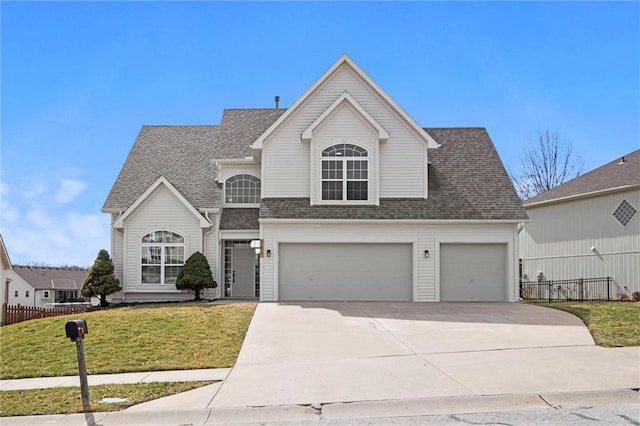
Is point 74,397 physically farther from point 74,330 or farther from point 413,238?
point 413,238

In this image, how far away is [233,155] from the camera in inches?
1016

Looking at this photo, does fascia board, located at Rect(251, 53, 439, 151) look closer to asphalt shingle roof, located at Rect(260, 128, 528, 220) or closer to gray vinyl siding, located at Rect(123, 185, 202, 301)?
asphalt shingle roof, located at Rect(260, 128, 528, 220)

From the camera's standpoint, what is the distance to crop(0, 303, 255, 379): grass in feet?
38.2

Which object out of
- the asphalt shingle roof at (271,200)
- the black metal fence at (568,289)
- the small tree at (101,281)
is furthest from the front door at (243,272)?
the black metal fence at (568,289)

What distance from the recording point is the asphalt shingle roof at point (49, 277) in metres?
67.1

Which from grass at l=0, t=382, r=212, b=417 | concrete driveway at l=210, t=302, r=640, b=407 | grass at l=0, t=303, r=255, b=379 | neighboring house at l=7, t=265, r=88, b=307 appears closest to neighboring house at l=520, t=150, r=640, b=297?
concrete driveway at l=210, t=302, r=640, b=407

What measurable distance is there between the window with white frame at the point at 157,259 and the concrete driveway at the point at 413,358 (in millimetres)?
6557

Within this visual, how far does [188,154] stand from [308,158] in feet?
23.5

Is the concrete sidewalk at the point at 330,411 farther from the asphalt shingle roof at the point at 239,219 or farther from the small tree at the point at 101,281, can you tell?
the asphalt shingle roof at the point at 239,219

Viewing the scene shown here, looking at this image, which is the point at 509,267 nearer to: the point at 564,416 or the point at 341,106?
the point at 341,106

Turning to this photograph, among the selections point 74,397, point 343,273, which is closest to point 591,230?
point 343,273

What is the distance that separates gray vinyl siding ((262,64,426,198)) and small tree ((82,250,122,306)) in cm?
650

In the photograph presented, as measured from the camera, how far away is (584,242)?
92.8 feet

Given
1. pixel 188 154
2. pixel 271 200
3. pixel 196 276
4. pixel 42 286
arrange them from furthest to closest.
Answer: pixel 42 286, pixel 188 154, pixel 271 200, pixel 196 276
